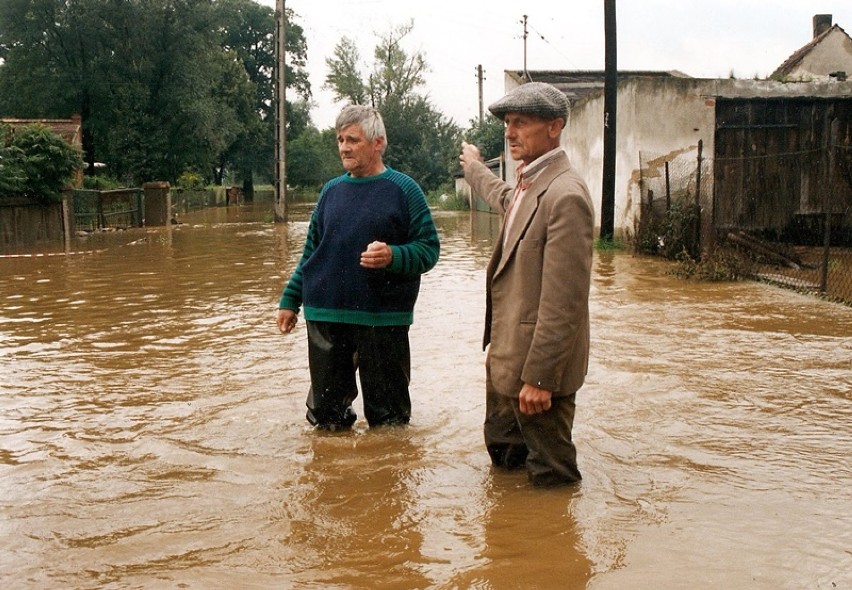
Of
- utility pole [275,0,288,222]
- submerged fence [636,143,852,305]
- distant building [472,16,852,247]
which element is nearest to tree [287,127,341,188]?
utility pole [275,0,288,222]

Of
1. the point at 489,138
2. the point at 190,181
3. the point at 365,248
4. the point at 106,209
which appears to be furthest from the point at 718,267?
the point at 190,181

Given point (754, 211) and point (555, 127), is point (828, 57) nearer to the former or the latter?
point (754, 211)

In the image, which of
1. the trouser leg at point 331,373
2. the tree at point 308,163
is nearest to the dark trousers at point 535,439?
the trouser leg at point 331,373

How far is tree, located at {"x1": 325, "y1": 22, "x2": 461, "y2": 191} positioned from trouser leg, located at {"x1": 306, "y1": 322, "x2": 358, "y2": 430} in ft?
148

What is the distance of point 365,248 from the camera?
476 centimetres

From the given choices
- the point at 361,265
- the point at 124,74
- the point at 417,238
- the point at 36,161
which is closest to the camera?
the point at 361,265

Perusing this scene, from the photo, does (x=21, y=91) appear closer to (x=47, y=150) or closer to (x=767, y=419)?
(x=47, y=150)

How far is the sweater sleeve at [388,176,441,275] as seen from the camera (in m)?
4.71

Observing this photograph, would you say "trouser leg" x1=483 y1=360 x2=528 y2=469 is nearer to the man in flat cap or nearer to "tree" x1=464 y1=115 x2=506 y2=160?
the man in flat cap

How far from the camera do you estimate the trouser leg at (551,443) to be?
152 inches

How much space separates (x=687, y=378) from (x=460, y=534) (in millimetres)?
Answer: 3225

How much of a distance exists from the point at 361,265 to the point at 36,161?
16314mm

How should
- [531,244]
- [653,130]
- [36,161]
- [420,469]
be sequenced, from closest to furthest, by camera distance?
[531,244] < [420,469] < [653,130] < [36,161]

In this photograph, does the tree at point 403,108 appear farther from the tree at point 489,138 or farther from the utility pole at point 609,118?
the utility pole at point 609,118
